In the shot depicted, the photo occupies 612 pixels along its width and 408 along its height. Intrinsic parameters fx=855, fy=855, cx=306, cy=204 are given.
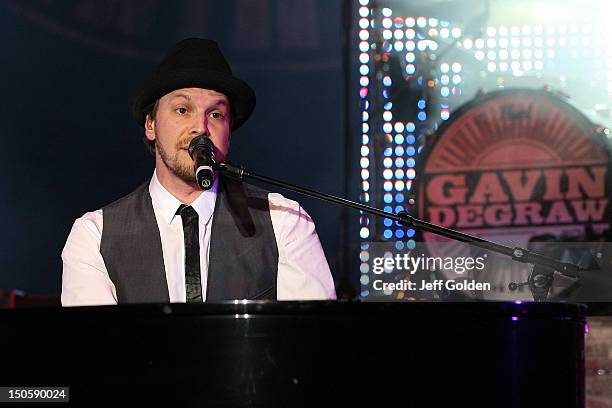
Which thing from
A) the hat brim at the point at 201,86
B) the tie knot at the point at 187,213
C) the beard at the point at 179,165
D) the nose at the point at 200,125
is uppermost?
the hat brim at the point at 201,86

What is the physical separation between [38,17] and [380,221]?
185cm

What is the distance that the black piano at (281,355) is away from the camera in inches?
54.9

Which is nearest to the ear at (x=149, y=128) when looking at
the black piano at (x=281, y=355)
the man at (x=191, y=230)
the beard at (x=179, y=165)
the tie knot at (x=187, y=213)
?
the man at (x=191, y=230)

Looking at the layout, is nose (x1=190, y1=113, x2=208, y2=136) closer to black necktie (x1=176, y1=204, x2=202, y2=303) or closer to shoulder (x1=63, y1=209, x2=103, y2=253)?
black necktie (x1=176, y1=204, x2=202, y2=303)

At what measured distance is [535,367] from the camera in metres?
1.47

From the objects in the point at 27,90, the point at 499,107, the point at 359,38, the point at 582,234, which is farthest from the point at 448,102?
the point at 27,90

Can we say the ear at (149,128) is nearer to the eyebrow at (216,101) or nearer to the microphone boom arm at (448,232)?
the eyebrow at (216,101)

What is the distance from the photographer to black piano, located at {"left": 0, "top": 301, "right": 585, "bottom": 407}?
139cm

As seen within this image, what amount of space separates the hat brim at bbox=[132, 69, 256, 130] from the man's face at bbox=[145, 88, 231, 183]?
0.02 m

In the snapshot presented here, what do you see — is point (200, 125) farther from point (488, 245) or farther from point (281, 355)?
point (281, 355)

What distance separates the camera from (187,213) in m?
2.65

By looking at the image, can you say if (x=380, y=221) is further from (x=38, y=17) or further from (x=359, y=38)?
(x=38, y=17)

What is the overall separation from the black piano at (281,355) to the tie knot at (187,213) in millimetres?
1193
